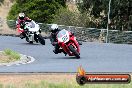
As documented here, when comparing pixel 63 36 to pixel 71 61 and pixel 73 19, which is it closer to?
pixel 71 61

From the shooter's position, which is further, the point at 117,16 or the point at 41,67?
the point at 117,16

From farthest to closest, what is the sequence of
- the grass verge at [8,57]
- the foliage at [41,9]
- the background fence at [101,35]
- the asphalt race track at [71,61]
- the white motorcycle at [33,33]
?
1. the foliage at [41,9]
2. the background fence at [101,35]
3. the white motorcycle at [33,33]
4. the grass verge at [8,57]
5. the asphalt race track at [71,61]

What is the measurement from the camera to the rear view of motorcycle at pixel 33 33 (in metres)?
30.6

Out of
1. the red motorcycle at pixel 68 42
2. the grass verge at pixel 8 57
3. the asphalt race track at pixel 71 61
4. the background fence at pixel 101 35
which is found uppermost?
the red motorcycle at pixel 68 42

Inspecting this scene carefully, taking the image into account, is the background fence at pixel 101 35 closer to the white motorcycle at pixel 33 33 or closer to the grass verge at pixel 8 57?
the white motorcycle at pixel 33 33

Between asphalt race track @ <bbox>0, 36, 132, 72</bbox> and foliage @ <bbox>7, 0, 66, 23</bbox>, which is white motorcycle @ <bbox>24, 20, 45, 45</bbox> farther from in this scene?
foliage @ <bbox>7, 0, 66, 23</bbox>

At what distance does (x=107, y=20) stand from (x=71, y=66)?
24.1 meters

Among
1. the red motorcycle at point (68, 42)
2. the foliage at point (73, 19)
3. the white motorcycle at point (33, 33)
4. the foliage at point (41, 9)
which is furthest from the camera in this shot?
the foliage at point (41, 9)

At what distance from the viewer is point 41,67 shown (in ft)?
61.4

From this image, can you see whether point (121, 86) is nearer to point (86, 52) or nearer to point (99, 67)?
point (99, 67)

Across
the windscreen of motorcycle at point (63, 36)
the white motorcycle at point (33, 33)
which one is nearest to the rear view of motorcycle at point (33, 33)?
the white motorcycle at point (33, 33)

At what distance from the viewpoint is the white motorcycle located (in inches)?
1206

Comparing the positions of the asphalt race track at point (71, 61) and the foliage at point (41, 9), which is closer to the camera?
the asphalt race track at point (71, 61)

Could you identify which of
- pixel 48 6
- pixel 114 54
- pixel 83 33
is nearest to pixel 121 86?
pixel 114 54
